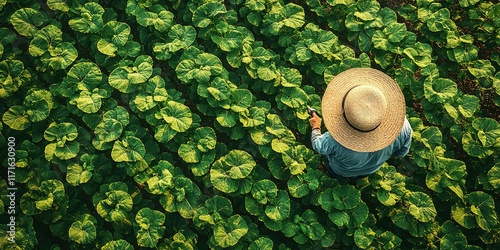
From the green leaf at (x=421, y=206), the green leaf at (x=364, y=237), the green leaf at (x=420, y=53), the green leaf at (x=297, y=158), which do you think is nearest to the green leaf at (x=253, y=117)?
the green leaf at (x=297, y=158)

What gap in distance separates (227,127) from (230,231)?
55.5 inches

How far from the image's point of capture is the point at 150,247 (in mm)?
4766

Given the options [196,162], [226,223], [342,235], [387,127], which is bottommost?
[342,235]

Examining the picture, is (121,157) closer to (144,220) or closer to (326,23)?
(144,220)

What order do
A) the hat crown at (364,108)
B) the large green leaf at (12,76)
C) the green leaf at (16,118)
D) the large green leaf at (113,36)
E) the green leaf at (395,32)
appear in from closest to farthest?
the hat crown at (364,108), the green leaf at (16,118), the large green leaf at (12,76), the large green leaf at (113,36), the green leaf at (395,32)

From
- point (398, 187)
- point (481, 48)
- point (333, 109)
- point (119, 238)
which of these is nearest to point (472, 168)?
point (398, 187)

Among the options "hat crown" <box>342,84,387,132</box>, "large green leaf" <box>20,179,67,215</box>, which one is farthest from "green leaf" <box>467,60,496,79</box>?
"large green leaf" <box>20,179,67,215</box>

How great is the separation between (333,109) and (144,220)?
8.77ft

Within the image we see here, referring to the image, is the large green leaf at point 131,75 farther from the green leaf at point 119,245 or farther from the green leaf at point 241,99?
the green leaf at point 119,245

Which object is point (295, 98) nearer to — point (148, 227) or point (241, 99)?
point (241, 99)

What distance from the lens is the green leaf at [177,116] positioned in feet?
16.3

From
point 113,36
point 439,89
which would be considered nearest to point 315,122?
point 439,89

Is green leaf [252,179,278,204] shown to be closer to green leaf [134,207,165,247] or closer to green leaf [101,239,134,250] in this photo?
green leaf [134,207,165,247]

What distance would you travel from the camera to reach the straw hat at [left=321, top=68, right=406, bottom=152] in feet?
11.9
